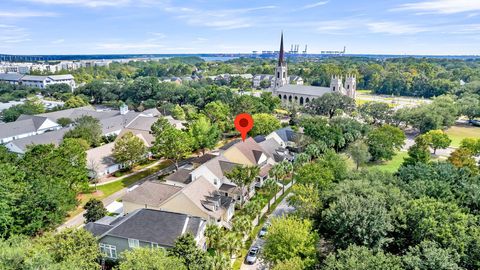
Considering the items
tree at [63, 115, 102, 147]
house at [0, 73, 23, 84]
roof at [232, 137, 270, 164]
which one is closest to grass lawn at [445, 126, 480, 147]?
roof at [232, 137, 270, 164]

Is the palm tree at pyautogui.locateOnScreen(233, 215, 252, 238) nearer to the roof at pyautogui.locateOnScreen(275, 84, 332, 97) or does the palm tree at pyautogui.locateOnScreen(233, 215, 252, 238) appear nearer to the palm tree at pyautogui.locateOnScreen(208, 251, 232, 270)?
the palm tree at pyautogui.locateOnScreen(208, 251, 232, 270)

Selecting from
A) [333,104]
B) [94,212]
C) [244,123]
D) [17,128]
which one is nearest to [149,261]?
[94,212]

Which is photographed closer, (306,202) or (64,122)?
(306,202)

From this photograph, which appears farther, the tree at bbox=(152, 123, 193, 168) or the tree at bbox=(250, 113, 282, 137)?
the tree at bbox=(250, 113, 282, 137)

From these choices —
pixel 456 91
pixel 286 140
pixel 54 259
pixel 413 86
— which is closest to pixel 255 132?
pixel 286 140

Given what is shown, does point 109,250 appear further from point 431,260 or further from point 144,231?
point 431,260

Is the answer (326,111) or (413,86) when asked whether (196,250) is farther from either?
(413,86)

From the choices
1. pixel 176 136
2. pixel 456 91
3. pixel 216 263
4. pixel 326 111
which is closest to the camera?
pixel 216 263
